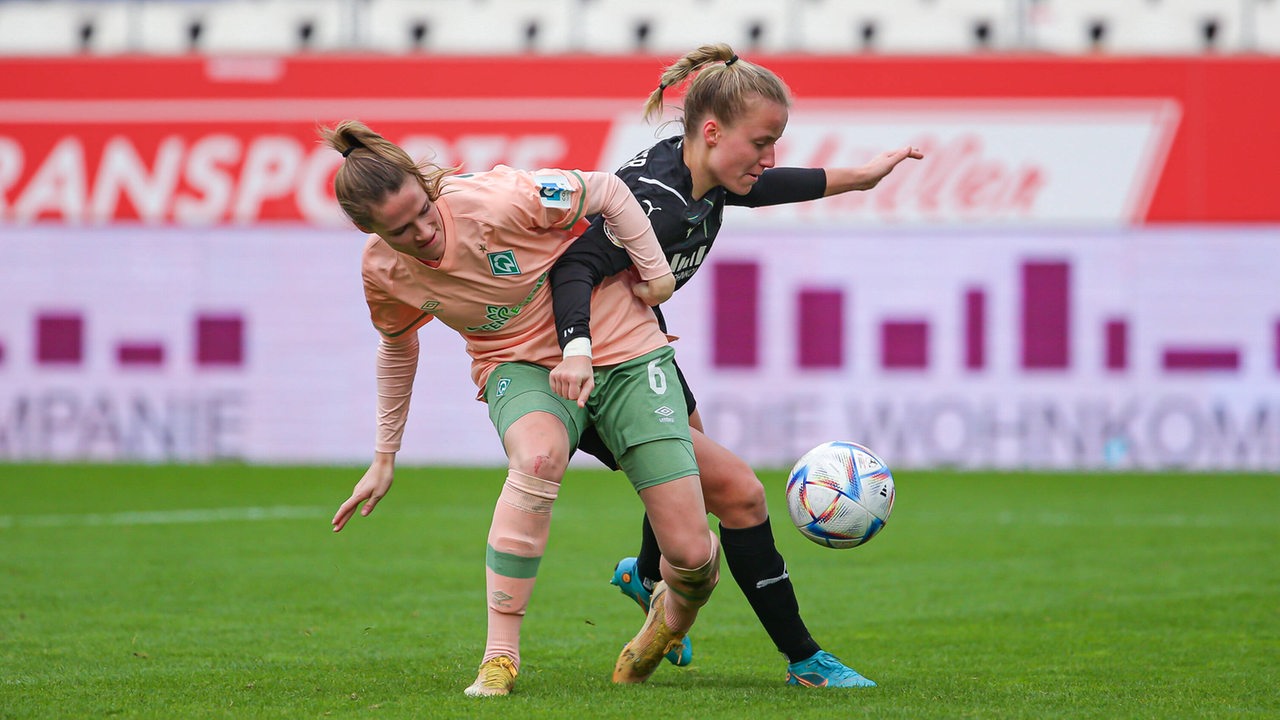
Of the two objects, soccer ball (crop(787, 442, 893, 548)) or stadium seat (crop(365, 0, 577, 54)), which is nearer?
soccer ball (crop(787, 442, 893, 548))

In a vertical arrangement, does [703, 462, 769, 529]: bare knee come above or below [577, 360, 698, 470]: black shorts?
below

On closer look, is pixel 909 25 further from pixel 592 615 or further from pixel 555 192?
pixel 555 192

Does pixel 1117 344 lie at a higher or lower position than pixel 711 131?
lower

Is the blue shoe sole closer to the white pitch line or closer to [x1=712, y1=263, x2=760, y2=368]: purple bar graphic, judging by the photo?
the white pitch line

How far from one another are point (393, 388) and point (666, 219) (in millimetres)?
906

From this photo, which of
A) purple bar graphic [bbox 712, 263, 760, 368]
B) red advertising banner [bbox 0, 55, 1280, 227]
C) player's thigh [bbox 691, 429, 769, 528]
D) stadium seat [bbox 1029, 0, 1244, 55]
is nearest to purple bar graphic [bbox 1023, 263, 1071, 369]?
red advertising banner [bbox 0, 55, 1280, 227]

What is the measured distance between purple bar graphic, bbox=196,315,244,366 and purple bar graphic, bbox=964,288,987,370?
7.42m

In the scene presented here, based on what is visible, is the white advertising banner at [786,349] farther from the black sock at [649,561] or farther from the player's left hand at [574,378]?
the player's left hand at [574,378]

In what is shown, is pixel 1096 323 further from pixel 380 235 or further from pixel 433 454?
pixel 380 235

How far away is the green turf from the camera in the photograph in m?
3.88

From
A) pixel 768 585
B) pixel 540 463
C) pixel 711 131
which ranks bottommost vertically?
pixel 768 585

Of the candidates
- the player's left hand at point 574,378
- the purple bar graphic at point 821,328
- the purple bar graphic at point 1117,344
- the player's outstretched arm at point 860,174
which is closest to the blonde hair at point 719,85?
the player's outstretched arm at point 860,174

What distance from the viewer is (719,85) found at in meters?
4.03

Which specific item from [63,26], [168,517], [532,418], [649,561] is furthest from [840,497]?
[63,26]
